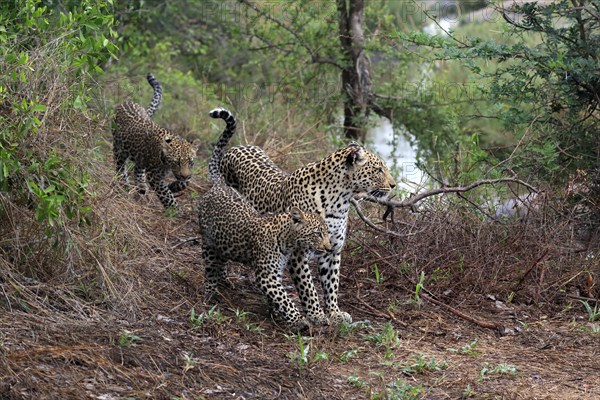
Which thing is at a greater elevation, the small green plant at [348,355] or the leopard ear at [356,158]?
the leopard ear at [356,158]

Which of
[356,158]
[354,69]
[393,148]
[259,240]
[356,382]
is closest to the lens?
[356,382]

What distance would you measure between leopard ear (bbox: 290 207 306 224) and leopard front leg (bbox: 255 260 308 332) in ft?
1.23

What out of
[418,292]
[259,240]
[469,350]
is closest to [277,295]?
[259,240]

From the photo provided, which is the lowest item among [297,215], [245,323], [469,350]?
[245,323]

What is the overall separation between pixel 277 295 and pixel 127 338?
4.40 ft

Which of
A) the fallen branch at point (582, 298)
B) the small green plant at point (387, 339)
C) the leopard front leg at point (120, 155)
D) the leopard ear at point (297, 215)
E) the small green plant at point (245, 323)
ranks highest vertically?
the leopard front leg at point (120, 155)

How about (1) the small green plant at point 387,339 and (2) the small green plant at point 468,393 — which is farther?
(1) the small green plant at point 387,339

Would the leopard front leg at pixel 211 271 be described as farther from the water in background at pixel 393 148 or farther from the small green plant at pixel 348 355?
the water in background at pixel 393 148

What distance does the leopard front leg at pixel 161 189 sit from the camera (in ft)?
34.9

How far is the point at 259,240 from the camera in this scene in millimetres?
7762

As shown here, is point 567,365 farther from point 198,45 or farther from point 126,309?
Answer: point 198,45

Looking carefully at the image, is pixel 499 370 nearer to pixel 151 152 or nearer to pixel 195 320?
pixel 195 320

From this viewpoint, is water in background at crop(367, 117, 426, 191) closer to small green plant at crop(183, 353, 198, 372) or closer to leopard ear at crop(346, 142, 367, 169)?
leopard ear at crop(346, 142, 367, 169)

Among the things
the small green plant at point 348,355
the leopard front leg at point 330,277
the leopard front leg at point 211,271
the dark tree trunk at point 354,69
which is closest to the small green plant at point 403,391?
the small green plant at point 348,355
